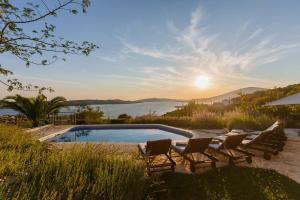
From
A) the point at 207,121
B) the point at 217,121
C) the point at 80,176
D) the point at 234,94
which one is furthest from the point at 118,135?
the point at 234,94

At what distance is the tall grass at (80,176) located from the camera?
3.05m

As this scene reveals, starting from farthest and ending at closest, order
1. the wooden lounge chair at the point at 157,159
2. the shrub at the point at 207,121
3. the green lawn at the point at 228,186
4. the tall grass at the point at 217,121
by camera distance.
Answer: the shrub at the point at 207,121 → the tall grass at the point at 217,121 → the wooden lounge chair at the point at 157,159 → the green lawn at the point at 228,186

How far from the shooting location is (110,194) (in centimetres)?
316

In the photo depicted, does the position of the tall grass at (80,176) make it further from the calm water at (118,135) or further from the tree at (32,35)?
the calm water at (118,135)

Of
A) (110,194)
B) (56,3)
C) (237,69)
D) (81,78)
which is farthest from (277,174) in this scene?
(81,78)

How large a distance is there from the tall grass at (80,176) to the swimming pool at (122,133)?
24.8 ft

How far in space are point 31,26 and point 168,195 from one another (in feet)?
13.8

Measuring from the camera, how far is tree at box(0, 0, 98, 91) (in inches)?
172

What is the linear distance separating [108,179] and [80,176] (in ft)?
1.33

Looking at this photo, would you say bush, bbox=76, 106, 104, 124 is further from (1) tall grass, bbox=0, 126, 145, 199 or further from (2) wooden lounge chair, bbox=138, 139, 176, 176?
(1) tall grass, bbox=0, 126, 145, 199

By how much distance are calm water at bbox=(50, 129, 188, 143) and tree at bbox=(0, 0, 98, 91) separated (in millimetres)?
7796

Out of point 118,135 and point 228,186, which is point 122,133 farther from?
point 228,186

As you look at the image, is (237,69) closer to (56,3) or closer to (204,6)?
(204,6)

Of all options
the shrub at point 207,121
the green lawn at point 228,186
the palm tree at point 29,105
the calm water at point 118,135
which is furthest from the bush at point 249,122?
the palm tree at point 29,105
